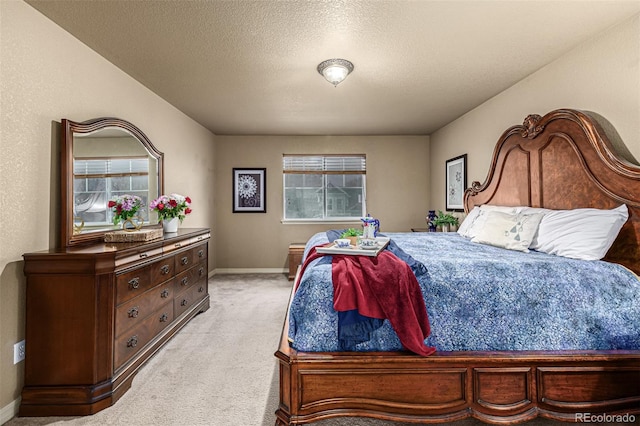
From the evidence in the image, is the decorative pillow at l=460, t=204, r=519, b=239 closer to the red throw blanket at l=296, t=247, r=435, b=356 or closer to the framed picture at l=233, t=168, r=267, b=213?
the red throw blanket at l=296, t=247, r=435, b=356

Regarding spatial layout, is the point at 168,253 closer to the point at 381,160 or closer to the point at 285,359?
the point at 285,359

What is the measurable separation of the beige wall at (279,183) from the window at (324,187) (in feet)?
0.46

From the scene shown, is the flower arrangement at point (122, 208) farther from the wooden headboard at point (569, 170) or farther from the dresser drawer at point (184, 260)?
the wooden headboard at point (569, 170)

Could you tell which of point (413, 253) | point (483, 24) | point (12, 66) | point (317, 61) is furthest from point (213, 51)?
point (413, 253)

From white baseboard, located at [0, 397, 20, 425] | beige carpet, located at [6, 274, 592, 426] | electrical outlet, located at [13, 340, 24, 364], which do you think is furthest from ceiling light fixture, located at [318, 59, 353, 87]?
white baseboard, located at [0, 397, 20, 425]

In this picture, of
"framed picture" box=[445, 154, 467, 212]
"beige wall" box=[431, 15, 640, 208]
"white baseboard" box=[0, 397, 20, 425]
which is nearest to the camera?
"white baseboard" box=[0, 397, 20, 425]

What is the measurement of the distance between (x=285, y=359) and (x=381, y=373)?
52 cm

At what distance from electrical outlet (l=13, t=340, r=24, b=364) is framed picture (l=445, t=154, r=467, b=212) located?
491 cm

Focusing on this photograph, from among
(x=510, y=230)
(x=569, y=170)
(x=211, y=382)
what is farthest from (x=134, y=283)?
(x=569, y=170)

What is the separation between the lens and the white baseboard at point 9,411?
74.5 inches

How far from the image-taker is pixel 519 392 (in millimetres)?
1755

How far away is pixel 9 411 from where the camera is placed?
1.93 metres

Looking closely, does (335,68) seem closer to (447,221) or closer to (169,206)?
(169,206)

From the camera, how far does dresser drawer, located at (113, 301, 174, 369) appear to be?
218 centimetres
